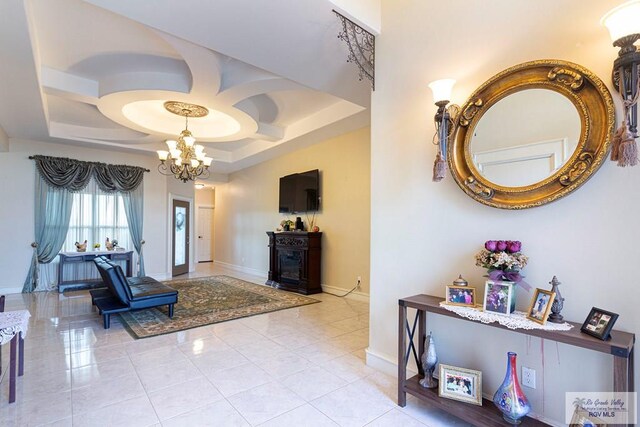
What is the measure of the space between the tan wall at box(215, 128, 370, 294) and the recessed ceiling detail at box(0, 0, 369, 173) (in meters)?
0.38

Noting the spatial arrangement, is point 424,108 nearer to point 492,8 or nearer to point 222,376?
point 492,8

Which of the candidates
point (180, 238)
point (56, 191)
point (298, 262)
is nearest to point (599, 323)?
point (298, 262)

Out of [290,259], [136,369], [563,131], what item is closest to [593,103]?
[563,131]

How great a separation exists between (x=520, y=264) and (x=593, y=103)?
3.09 feet

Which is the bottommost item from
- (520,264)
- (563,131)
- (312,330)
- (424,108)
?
(312,330)

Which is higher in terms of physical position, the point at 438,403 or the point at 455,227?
the point at 455,227

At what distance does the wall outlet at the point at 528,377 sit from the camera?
6.13 ft

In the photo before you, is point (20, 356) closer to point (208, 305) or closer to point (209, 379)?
point (209, 379)

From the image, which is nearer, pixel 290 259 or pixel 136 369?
pixel 136 369

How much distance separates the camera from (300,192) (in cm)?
650

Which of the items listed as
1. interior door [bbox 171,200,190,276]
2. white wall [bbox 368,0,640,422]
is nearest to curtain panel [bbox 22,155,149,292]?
interior door [bbox 171,200,190,276]

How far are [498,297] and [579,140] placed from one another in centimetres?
98

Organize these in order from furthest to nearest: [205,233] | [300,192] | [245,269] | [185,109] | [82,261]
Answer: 1. [205,233]
2. [245,269]
3. [300,192]
4. [82,261]
5. [185,109]

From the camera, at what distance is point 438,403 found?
1.99m
